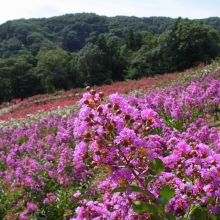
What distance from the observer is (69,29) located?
111 meters

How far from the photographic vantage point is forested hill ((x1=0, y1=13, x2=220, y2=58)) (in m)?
89.4

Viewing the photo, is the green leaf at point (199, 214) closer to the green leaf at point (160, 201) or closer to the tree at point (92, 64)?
the green leaf at point (160, 201)

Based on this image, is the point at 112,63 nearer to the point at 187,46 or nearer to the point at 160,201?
the point at 187,46

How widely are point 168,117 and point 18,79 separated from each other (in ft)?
112

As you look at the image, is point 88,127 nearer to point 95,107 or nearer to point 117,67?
point 95,107

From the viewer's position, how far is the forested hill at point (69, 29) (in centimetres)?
8938

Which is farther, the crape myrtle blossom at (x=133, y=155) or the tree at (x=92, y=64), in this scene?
the tree at (x=92, y=64)

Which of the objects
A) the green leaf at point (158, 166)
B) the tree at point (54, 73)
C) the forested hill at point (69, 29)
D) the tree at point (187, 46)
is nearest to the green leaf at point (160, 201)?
the green leaf at point (158, 166)

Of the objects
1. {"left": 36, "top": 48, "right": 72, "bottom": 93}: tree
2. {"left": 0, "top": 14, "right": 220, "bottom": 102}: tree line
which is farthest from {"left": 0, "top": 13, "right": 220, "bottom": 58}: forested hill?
{"left": 0, "top": 14, "right": 220, "bottom": 102}: tree line

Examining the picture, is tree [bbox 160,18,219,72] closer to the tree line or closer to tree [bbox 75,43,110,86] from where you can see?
the tree line

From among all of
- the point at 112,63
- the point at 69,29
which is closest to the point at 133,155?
the point at 112,63

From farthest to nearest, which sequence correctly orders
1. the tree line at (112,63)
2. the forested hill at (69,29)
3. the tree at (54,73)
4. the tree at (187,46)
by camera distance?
the forested hill at (69,29) < the tree at (54,73) < the tree line at (112,63) < the tree at (187,46)

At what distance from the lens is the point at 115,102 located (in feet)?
5.40

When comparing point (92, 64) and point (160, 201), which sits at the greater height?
point (160, 201)
